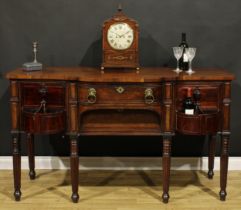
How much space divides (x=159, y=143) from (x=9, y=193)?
1.15 meters

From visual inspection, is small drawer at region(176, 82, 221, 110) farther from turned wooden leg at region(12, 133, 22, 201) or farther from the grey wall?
turned wooden leg at region(12, 133, 22, 201)

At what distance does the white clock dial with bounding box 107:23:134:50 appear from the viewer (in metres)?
2.90

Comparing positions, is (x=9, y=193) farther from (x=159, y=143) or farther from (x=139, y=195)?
(x=159, y=143)

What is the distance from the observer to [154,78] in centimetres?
264

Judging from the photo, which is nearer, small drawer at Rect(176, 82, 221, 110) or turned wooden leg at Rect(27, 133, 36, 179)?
small drawer at Rect(176, 82, 221, 110)

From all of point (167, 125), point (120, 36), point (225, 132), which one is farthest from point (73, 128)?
point (225, 132)

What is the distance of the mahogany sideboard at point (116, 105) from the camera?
2666 millimetres

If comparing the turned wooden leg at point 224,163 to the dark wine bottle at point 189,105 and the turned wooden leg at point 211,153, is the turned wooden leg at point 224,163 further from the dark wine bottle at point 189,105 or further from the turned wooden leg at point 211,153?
the turned wooden leg at point 211,153

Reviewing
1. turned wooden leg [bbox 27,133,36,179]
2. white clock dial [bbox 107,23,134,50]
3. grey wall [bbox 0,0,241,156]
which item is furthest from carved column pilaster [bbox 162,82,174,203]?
turned wooden leg [bbox 27,133,36,179]

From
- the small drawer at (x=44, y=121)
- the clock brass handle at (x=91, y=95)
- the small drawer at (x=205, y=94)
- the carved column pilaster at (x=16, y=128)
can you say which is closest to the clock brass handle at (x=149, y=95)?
the small drawer at (x=205, y=94)

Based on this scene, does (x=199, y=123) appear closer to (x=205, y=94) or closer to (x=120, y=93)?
(x=205, y=94)

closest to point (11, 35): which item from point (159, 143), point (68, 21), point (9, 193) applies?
point (68, 21)

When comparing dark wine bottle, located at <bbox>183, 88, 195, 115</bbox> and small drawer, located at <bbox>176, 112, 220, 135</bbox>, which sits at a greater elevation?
dark wine bottle, located at <bbox>183, 88, 195, 115</bbox>

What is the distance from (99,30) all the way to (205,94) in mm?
986
